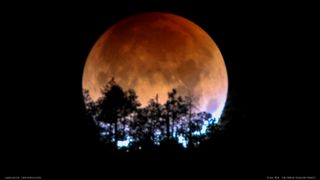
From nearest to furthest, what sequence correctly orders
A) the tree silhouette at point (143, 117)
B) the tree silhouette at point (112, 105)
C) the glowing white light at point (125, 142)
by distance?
1. the glowing white light at point (125, 142)
2. the tree silhouette at point (143, 117)
3. the tree silhouette at point (112, 105)

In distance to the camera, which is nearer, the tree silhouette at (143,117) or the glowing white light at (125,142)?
the glowing white light at (125,142)

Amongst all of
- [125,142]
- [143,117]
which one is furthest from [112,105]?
[125,142]

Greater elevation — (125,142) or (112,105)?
(112,105)

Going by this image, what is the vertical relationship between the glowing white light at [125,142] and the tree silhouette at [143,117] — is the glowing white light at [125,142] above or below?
below

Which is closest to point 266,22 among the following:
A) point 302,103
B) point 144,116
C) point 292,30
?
point 292,30

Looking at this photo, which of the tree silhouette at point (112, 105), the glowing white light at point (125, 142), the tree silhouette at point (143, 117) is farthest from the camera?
the tree silhouette at point (112, 105)

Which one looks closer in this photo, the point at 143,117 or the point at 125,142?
the point at 125,142

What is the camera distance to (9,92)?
1633 centimetres

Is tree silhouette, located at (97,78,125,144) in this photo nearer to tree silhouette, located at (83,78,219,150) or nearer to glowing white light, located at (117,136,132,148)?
tree silhouette, located at (83,78,219,150)

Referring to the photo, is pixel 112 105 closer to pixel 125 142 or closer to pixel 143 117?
pixel 143 117


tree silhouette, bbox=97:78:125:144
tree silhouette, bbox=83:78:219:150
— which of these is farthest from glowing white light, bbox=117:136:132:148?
tree silhouette, bbox=97:78:125:144

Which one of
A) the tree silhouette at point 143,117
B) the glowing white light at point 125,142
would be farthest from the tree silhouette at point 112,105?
the glowing white light at point 125,142

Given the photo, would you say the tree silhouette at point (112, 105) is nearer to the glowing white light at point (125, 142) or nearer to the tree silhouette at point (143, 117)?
the tree silhouette at point (143, 117)

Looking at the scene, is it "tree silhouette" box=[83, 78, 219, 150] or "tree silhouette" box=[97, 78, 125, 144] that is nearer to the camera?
"tree silhouette" box=[83, 78, 219, 150]
